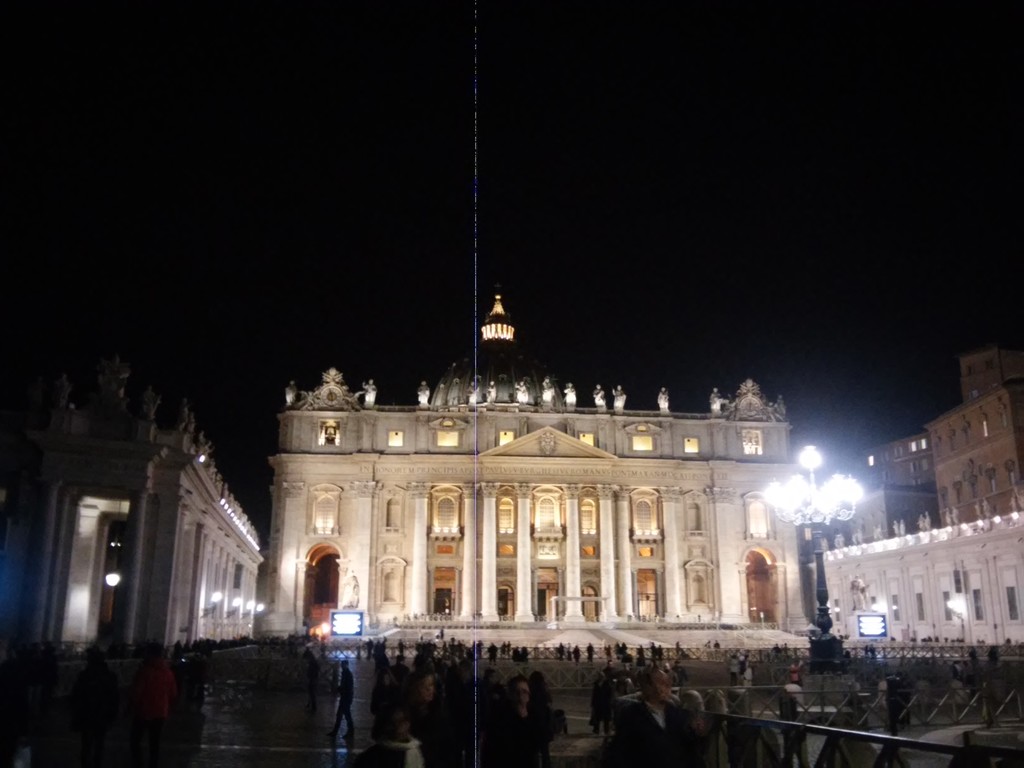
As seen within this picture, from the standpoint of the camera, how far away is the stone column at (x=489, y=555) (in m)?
69.4

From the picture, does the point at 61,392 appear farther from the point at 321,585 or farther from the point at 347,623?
the point at 321,585

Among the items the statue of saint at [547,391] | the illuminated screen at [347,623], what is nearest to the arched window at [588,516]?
the statue of saint at [547,391]

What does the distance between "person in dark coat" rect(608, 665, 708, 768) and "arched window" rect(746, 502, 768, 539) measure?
235ft

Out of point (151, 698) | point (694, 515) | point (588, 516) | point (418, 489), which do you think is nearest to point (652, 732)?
point (151, 698)

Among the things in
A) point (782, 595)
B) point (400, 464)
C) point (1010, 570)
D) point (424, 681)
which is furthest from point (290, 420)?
point (424, 681)

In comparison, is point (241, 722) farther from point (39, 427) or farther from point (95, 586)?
point (95, 586)

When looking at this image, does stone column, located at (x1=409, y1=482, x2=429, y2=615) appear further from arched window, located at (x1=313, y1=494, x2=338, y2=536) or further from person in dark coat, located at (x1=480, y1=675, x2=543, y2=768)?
person in dark coat, located at (x1=480, y1=675, x2=543, y2=768)

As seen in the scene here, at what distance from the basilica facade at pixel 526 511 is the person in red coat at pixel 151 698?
2225 inches

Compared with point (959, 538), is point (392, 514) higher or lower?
higher

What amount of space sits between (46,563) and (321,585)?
53640mm

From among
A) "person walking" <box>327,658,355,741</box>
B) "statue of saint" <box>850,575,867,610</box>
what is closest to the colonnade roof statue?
"statue of saint" <box>850,575,867,610</box>

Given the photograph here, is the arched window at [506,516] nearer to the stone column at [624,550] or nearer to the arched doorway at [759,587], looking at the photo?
the stone column at [624,550]

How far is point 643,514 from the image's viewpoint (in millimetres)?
75688

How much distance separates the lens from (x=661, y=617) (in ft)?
234
